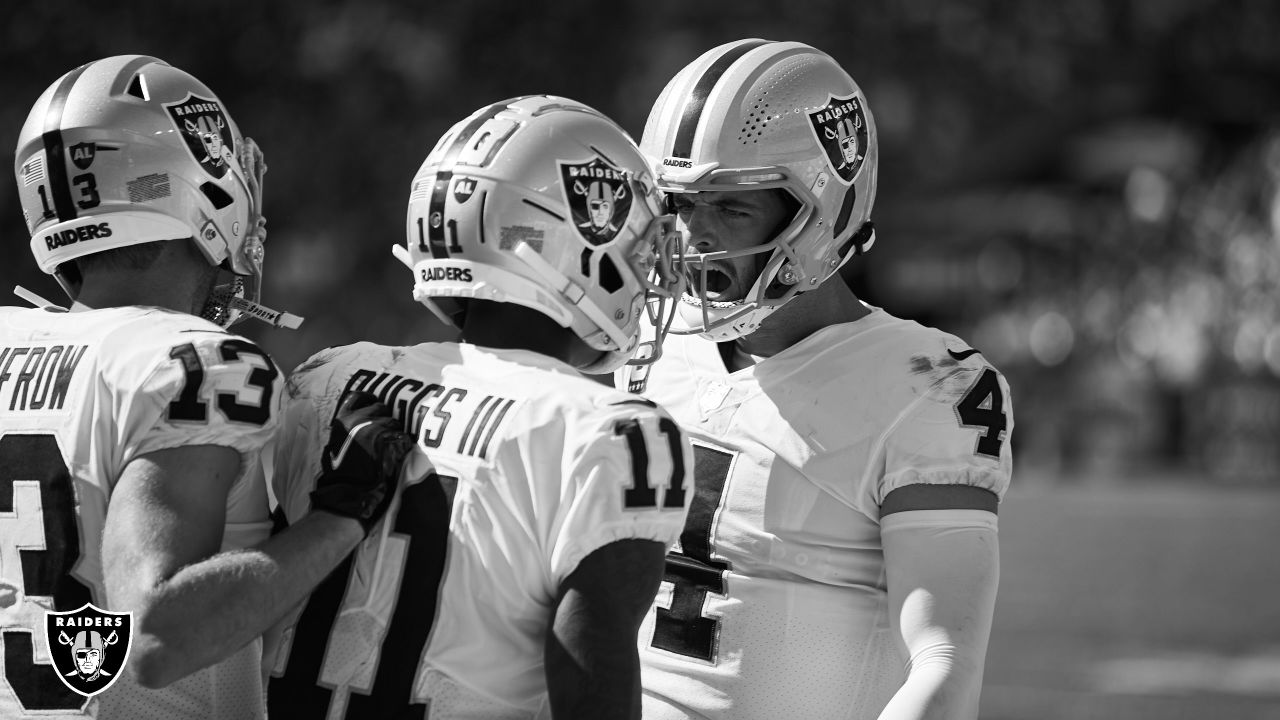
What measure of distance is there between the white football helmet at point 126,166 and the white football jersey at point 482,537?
510mm

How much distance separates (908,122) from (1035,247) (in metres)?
2.14

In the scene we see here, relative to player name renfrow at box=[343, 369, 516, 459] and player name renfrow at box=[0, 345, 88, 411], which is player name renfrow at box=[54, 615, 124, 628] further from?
player name renfrow at box=[343, 369, 516, 459]

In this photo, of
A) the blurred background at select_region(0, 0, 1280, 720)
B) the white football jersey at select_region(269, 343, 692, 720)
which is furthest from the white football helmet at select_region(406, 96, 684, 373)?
the blurred background at select_region(0, 0, 1280, 720)

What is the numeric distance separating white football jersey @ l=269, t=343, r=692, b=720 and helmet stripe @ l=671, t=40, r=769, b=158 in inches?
35.1

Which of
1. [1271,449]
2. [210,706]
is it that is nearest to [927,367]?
[210,706]

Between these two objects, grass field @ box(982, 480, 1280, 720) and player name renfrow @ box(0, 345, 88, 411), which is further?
grass field @ box(982, 480, 1280, 720)

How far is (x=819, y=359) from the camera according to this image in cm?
292

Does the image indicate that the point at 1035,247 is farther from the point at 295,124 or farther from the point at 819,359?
the point at 819,359

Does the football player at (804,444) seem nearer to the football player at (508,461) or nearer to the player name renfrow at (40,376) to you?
the football player at (508,461)

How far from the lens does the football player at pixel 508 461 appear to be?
200 cm

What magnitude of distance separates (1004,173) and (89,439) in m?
19.3

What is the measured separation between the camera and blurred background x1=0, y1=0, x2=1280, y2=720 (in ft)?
48.1

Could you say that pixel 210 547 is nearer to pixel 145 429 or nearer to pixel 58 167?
pixel 145 429

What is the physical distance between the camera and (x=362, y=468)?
207 centimetres
